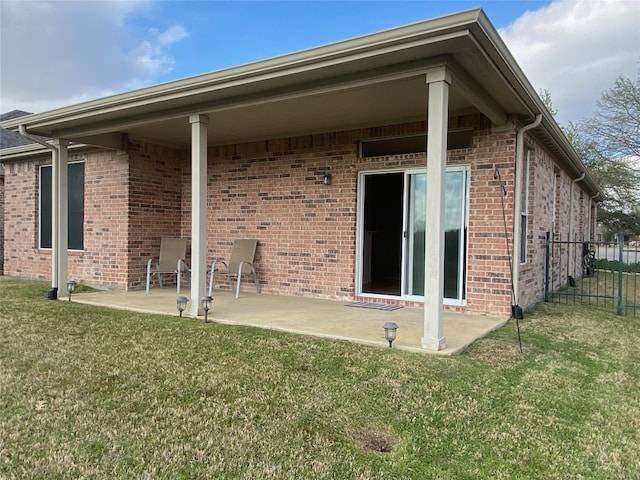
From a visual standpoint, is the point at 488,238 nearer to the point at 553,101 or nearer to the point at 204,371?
the point at 204,371

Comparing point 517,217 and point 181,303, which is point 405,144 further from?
point 181,303

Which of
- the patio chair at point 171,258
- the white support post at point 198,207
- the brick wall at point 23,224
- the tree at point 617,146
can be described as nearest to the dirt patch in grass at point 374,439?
the white support post at point 198,207

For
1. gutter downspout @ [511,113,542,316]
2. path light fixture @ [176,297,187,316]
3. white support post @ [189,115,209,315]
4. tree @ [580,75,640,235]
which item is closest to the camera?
path light fixture @ [176,297,187,316]

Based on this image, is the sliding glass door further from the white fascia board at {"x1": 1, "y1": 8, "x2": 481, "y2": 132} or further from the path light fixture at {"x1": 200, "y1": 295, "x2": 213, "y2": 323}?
the white fascia board at {"x1": 1, "y1": 8, "x2": 481, "y2": 132}

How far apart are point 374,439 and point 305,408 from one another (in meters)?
0.52

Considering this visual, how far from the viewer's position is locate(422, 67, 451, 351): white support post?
154 inches

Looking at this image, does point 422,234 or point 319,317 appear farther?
point 422,234

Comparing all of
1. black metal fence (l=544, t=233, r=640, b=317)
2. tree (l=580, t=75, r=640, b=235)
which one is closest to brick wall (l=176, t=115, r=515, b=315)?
black metal fence (l=544, t=233, r=640, b=317)

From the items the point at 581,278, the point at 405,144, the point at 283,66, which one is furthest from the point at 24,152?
the point at 581,278

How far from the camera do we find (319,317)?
5477 millimetres

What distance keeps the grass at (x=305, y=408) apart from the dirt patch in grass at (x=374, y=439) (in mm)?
11

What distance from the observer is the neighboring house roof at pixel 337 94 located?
12.4 feet

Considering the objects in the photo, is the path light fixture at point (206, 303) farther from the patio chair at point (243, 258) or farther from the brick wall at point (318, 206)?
the brick wall at point (318, 206)

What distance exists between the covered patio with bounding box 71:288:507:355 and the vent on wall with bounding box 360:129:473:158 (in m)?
2.22
